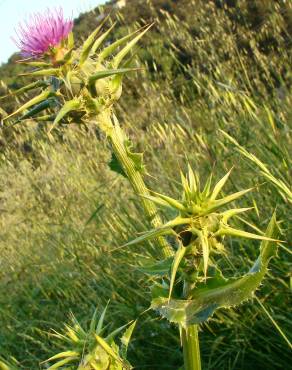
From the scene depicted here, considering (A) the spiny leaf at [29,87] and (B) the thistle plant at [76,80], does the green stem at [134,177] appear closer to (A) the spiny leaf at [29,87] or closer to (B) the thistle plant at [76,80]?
(B) the thistle plant at [76,80]

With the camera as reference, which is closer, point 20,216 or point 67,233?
point 67,233

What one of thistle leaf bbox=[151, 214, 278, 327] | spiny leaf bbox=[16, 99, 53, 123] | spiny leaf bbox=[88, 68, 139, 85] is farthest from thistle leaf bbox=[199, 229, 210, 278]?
spiny leaf bbox=[16, 99, 53, 123]

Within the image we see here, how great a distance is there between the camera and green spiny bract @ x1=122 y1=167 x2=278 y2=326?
1.13 meters

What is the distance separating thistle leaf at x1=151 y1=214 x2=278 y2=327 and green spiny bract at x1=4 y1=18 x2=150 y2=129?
499mm

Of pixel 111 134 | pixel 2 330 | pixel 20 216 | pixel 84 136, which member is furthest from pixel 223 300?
pixel 20 216

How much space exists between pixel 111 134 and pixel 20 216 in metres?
3.01

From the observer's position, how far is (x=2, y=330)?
3127mm

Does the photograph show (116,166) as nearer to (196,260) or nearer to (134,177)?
(134,177)

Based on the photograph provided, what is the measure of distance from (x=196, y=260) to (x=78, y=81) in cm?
59

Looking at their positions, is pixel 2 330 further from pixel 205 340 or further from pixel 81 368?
pixel 81 368

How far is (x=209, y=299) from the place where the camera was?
47.6 inches

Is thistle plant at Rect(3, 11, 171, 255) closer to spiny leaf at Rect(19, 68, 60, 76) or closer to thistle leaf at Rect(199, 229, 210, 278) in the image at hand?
spiny leaf at Rect(19, 68, 60, 76)

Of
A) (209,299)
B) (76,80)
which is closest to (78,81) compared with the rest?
(76,80)

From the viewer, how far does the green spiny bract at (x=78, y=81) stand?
1420mm
